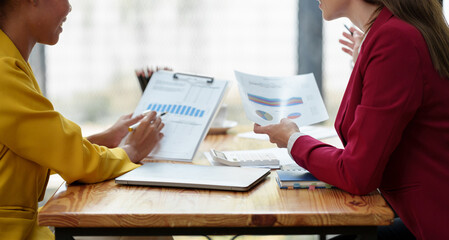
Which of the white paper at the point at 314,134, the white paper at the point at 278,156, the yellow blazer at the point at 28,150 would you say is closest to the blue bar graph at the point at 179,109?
the white paper at the point at 278,156

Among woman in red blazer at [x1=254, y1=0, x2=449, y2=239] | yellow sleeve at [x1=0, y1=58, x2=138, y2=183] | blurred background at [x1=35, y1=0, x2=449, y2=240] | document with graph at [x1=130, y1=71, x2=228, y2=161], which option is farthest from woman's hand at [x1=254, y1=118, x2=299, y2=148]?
blurred background at [x1=35, y1=0, x2=449, y2=240]

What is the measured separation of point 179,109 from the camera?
1.55 meters

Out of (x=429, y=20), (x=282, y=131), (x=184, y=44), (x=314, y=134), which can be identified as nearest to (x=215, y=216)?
A: (x=282, y=131)

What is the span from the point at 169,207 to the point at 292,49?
58.4 inches

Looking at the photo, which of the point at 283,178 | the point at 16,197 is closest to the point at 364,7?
the point at 283,178

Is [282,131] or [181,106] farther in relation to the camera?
[181,106]

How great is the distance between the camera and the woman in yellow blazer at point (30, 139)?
102cm

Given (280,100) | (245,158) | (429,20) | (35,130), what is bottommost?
(245,158)

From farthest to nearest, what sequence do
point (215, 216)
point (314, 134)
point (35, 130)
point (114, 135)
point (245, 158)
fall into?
point (314, 134)
point (114, 135)
point (245, 158)
point (35, 130)
point (215, 216)

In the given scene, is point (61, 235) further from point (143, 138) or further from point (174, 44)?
point (174, 44)

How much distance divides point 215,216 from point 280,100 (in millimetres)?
675

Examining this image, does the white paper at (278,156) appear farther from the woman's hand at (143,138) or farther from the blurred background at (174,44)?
the blurred background at (174,44)

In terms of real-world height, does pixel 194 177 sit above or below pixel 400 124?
below

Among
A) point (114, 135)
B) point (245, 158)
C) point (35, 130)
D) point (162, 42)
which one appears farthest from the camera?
point (162, 42)
